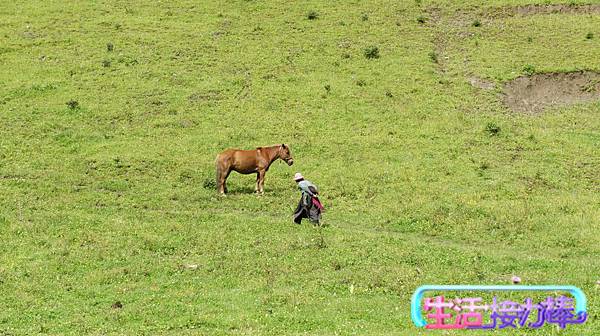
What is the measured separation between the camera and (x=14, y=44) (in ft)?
157

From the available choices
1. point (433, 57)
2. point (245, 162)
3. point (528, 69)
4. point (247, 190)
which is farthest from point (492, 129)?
point (245, 162)

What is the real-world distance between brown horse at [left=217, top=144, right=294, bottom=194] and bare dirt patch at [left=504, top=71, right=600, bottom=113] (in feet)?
57.4

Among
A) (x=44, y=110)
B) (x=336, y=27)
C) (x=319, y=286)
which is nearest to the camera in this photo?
(x=319, y=286)

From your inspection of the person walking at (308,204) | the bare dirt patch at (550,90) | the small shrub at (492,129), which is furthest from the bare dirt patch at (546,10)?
the person walking at (308,204)

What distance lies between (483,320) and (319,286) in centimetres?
444

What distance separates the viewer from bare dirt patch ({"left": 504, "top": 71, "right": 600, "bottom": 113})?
4012cm

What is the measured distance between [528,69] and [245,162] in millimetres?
23224

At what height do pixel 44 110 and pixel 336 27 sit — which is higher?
pixel 336 27

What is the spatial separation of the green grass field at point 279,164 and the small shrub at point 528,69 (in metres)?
0.15

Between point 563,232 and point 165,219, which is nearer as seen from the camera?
point 563,232

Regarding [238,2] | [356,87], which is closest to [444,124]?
[356,87]

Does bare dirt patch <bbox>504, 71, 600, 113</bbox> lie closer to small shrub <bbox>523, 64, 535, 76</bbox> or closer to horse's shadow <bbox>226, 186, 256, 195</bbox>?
small shrub <bbox>523, 64, 535, 76</bbox>

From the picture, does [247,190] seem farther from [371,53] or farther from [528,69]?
[528,69]

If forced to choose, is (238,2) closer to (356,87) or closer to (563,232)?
(356,87)
